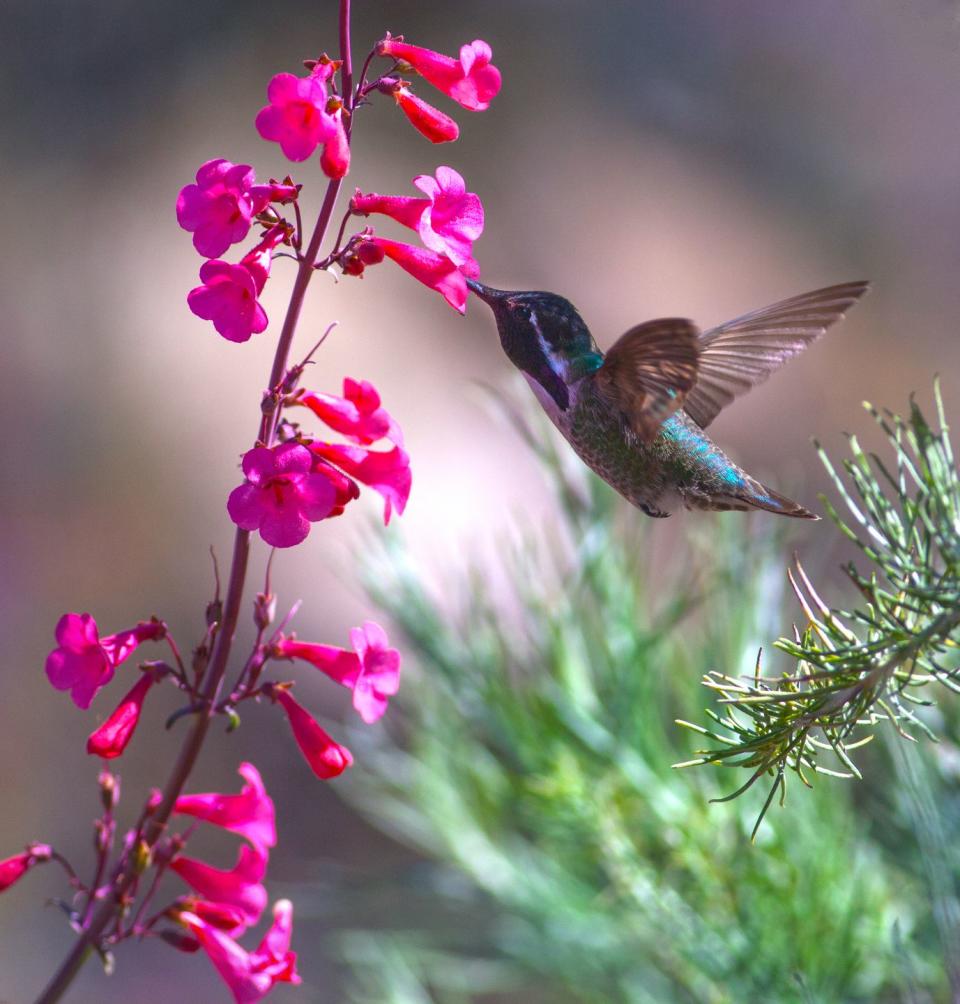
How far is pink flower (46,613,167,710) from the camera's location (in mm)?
551

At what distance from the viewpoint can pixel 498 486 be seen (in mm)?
2896

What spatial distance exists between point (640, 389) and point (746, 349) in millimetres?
120

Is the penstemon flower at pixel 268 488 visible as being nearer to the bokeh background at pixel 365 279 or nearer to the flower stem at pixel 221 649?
the flower stem at pixel 221 649

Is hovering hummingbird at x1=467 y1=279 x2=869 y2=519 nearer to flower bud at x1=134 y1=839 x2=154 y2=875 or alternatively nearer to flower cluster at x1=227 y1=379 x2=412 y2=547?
flower cluster at x1=227 y1=379 x2=412 y2=547

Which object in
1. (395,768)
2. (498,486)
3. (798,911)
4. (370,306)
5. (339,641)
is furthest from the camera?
(370,306)

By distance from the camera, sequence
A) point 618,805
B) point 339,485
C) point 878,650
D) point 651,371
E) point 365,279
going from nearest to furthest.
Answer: point 878,650, point 339,485, point 651,371, point 618,805, point 365,279

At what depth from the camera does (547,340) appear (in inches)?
32.3

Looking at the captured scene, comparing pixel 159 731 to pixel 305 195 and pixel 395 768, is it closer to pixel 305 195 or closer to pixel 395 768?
pixel 305 195

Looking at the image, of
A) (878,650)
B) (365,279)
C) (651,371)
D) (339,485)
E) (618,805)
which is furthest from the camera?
(365,279)

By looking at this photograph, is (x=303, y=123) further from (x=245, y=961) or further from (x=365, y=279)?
(x=365, y=279)

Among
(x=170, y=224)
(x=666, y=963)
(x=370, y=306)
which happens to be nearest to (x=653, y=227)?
(x=370, y=306)

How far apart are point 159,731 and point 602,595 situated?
1970 mm

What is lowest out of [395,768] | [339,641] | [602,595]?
[395,768]

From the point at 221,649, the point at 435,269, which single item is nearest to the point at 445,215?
the point at 435,269
